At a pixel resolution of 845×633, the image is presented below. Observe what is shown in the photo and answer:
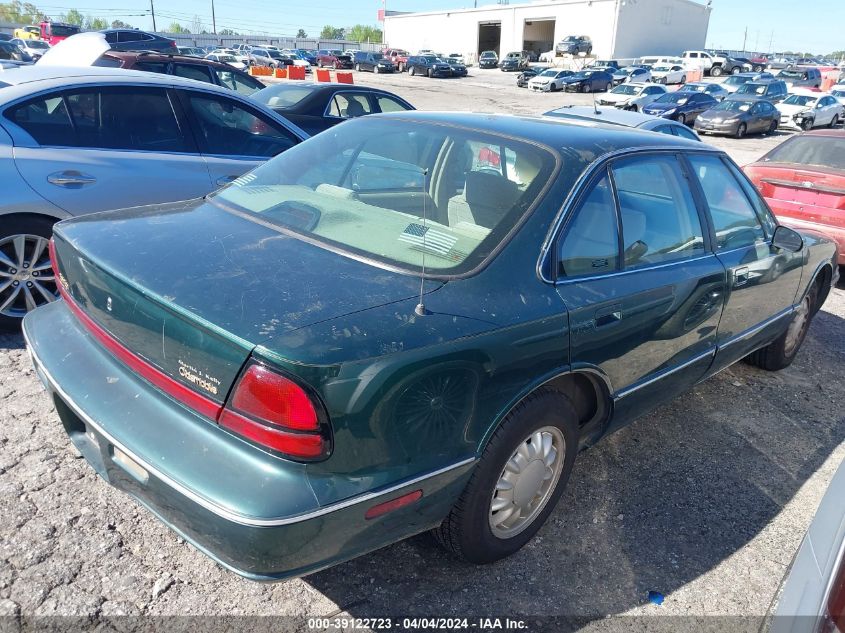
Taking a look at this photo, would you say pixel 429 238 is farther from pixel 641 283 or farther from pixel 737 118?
pixel 737 118

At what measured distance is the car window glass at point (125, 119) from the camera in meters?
4.48

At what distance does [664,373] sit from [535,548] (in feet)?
3.45

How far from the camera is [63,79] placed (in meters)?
4.49

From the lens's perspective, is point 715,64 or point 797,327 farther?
point 715,64

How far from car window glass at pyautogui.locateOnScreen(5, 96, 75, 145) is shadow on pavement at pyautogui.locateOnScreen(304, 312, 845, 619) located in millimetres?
3385

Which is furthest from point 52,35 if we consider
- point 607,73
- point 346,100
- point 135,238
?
point 135,238

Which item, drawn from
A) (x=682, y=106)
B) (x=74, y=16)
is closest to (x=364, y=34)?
(x=74, y=16)

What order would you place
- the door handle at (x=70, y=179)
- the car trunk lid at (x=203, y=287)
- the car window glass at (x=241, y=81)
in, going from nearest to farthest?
1. the car trunk lid at (x=203, y=287)
2. the door handle at (x=70, y=179)
3. the car window glass at (x=241, y=81)

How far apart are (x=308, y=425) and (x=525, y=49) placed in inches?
3113

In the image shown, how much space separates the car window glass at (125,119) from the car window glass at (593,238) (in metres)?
3.27

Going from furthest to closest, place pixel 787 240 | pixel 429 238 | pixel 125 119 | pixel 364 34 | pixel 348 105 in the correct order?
pixel 364 34 → pixel 348 105 → pixel 125 119 → pixel 787 240 → pixel 429 238

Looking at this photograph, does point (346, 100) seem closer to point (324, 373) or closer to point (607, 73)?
point (324, 373)

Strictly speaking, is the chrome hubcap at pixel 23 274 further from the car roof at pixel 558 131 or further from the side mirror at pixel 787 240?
the side mirror at pixel 787 240

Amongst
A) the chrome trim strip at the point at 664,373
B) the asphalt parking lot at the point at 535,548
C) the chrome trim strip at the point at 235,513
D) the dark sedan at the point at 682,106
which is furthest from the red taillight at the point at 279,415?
the dark sedan at the point at 682,106
